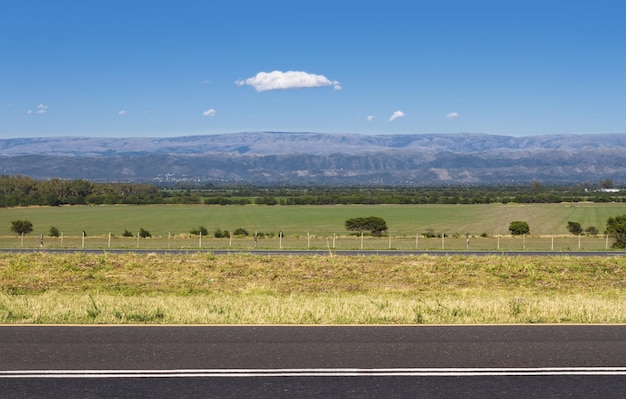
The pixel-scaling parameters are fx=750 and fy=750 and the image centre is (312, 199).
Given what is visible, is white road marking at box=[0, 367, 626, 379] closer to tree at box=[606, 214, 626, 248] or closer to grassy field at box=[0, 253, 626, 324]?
grassy field at box=[0, 253, 626, 324]

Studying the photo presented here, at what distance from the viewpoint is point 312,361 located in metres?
10.5

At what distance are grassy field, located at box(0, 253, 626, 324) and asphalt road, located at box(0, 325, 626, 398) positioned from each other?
132 cm

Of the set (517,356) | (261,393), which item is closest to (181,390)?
(261,393)

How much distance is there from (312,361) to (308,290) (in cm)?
1243

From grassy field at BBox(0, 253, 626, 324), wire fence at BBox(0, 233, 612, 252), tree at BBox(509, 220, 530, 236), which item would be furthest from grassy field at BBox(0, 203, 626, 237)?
grassy field at BBox(0, 253, 626, 324)

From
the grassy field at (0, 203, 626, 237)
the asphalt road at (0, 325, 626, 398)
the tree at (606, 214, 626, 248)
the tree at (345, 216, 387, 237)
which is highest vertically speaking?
the asphalt road at (0, 325, 626, 398)

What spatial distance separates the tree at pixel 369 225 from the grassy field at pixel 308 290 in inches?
2021

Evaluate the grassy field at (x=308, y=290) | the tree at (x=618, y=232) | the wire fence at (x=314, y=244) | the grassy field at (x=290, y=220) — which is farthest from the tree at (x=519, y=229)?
the grassy field at (x=308, y=290)

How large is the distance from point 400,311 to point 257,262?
12.9m

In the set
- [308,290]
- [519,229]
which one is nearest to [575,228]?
[519,229]

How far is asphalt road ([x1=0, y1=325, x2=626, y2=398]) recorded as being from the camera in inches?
354

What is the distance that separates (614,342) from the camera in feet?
38.9

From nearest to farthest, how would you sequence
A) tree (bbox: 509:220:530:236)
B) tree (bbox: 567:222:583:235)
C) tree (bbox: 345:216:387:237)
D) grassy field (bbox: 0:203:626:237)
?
tree (bbox: 509:220:530:236) < tree (bbox: 345:216:387:237) < tree (bbox: 567:222:583:235) < grassy field (bbox: 0:203:626:237)

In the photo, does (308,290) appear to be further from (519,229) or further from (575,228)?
(575,228)
